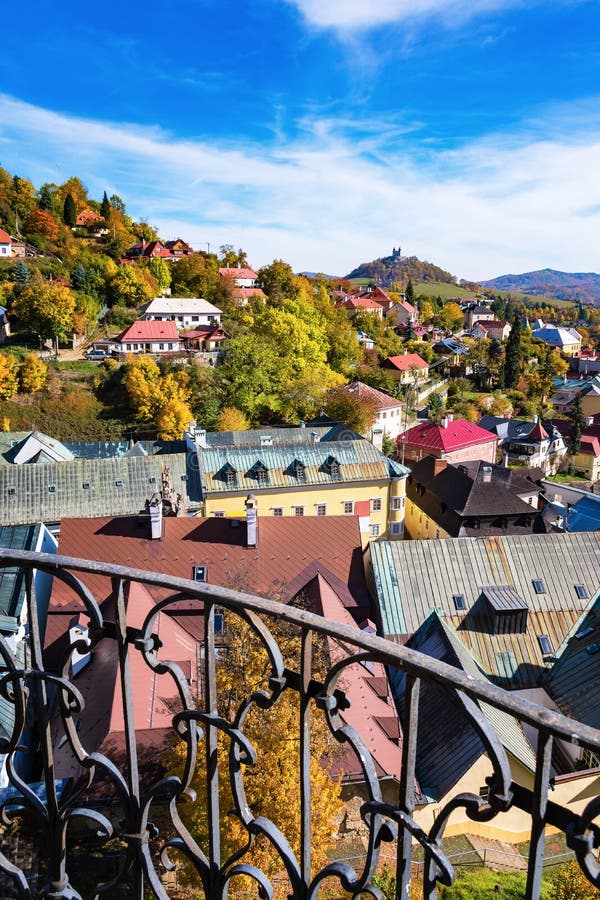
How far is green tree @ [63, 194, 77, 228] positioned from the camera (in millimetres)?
65312

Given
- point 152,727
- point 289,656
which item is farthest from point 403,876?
point 152,727

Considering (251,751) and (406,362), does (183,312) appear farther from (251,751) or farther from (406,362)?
(251,751)

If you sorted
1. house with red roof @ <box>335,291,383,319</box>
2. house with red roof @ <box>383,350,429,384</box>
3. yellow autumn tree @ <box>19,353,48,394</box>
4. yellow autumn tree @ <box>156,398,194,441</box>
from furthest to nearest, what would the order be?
house with red roof @ <box>335,291,383,319</box>, house with red roof @ <box>383,350,429,384</box>, yellow autumn tree @ <box>19,353,48,394</box>, yellow autumn tree @ <box>156,398,194,441</box>

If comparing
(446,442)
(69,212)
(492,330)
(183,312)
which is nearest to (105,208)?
(69,212)

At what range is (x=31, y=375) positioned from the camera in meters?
38.1

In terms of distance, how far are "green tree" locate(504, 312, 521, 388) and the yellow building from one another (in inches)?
1812

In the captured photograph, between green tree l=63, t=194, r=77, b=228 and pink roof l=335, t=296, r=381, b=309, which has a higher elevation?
green tree l=63, t=194, r=77, b=228

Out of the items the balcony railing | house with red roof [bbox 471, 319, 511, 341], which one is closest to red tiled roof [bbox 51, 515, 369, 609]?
the balcony railing

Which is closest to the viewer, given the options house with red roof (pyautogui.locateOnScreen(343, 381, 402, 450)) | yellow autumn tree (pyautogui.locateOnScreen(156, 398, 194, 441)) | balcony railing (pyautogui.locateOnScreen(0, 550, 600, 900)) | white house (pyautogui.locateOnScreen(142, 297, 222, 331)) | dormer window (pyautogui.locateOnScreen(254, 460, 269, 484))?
balcony railing (pyautogui.locateOnScreen(0, 550, 600, 900))

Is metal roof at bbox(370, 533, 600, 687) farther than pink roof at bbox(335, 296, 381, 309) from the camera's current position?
No

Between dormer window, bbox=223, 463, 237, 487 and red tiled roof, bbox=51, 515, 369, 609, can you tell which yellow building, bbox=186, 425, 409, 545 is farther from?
red tiled roof, bbox=51, 515, 369, 609

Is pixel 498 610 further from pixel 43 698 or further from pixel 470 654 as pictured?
pixel 43 698

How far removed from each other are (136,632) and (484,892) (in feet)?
37.0

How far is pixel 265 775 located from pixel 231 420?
28.8 meters
